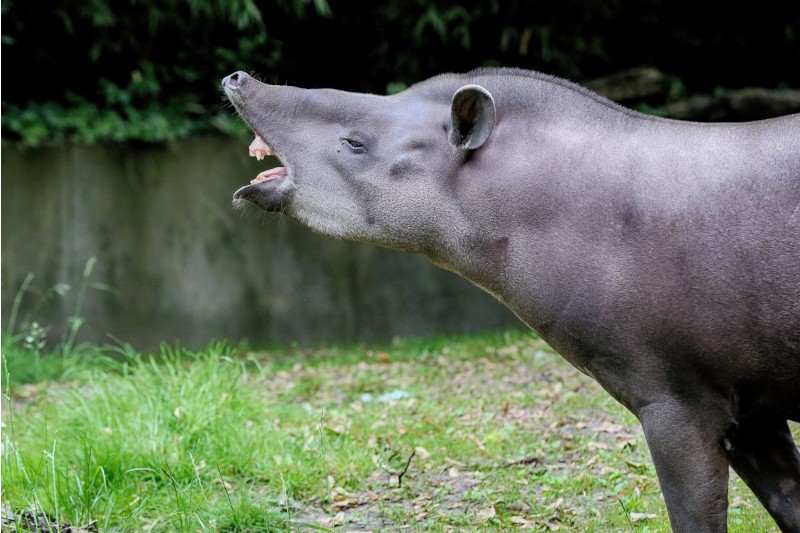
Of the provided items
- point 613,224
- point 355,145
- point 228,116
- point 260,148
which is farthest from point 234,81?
point 228,116

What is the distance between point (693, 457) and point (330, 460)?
8.47 feet

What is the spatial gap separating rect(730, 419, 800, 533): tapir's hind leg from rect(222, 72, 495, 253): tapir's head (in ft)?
4.19

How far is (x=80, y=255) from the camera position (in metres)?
10.2

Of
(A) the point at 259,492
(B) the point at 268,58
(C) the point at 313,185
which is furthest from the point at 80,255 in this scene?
(C) the point at 313,185

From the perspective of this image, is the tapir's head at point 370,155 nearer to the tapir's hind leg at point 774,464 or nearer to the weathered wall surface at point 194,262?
the tapir's hind leg at point 774,464

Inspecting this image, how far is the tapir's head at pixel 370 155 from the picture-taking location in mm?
3326

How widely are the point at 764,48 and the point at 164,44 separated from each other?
23.4ft

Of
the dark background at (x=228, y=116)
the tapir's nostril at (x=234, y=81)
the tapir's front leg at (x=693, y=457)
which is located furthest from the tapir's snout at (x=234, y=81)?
the dark background at (x=228, y=116)

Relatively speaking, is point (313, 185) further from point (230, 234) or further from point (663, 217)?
point (230, 234)

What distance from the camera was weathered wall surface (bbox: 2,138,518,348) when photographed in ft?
33.2

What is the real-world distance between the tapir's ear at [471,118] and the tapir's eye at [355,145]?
0.34 m

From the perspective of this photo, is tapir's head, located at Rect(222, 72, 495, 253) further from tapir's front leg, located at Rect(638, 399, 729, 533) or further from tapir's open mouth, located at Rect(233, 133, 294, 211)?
tapir's front leg, located at Rect(638, 399, 729, 533)

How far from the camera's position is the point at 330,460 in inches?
200

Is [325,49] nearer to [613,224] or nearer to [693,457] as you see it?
[613,224]
